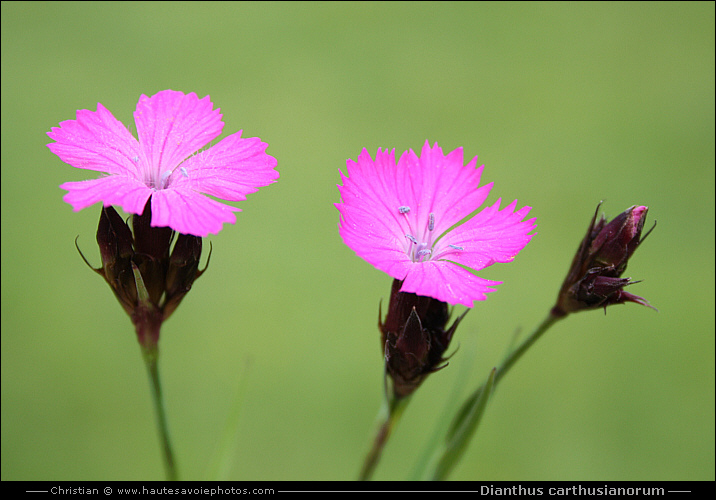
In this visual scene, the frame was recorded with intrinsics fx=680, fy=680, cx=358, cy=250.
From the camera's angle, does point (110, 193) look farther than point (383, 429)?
No

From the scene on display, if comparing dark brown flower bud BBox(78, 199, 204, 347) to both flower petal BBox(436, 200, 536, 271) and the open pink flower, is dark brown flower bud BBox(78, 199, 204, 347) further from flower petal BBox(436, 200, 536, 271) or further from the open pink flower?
flower petal BBox(436, 200, 536, 271)

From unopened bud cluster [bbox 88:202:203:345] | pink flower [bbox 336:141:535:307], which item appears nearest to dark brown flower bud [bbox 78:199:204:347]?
unopened bud cluster [bbox 88:202:203:345]

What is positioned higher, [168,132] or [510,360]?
[168,132]

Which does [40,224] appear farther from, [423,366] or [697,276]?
[697,276]

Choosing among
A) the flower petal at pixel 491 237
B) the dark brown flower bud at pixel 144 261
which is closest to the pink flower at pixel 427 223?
the flower petal at pixel 491 237

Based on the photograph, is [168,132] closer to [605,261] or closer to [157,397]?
[157,397]

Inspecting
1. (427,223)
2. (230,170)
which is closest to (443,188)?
(427,223)

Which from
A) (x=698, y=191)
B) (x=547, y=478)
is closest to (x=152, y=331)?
(x=547, y=478)
